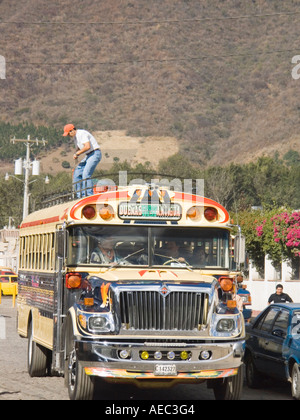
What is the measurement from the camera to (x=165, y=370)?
36.0ft

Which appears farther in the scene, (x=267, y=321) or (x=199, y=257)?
(x=267, y=321)

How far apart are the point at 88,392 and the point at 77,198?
318 cm

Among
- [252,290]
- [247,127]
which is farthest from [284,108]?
[252,290]

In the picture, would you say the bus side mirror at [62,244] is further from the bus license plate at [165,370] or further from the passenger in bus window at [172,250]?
the bus license plate at [165,370]

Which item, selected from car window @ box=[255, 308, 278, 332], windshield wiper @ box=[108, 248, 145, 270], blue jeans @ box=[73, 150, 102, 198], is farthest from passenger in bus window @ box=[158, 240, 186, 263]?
blue jeans @ box=[73, 150, 102, 198]

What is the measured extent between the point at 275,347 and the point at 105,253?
361 cm

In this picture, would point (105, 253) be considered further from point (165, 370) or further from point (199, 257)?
point (165, 370)

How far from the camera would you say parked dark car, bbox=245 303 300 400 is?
525 inches

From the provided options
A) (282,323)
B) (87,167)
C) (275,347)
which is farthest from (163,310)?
(87,167)

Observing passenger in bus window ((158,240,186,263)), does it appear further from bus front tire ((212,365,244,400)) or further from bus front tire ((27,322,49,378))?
bus front tire ((27,322,49,378))
